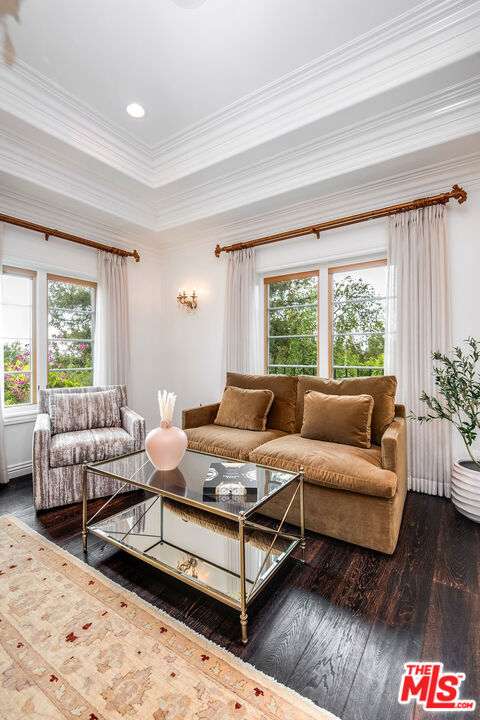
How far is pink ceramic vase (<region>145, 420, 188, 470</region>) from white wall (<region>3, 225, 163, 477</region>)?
6.76 ft

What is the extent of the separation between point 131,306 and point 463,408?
12.4 feet

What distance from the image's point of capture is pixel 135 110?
2859 millimetres

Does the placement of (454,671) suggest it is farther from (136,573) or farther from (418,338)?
(418,338)

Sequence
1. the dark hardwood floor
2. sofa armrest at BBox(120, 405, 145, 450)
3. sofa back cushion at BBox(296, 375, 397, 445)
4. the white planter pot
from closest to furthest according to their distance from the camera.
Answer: the dark hardwood floor < the white planter pot < sofa back cushion at BBox(296, 375, 397, 445) < sofa armrest at BBox(120, 405, 145, 450)

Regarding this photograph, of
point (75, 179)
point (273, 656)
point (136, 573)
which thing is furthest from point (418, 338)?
point (75, 179)

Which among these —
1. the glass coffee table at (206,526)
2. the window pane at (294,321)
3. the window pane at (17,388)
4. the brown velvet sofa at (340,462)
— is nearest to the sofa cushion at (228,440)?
the brown velvet sofa at (340,462)

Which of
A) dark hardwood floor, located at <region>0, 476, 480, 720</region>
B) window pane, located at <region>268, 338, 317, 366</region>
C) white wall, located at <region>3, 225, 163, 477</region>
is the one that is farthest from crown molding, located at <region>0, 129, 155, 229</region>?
dark hardwood floor, located at <region>0, 476, 480, 720</region>

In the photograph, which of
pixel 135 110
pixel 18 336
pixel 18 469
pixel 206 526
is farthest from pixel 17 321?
pixel 206 526

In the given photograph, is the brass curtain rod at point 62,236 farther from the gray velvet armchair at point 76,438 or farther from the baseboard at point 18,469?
the baseboard at point 18,469

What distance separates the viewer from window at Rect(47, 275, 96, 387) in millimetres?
3711

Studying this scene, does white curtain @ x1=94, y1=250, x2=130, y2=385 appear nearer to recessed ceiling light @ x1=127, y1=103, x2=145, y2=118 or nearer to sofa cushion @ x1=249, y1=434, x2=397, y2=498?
recessed ceiling light @ x1=127, y1=103, x2=145, y2=118

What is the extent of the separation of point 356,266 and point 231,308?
1444mm

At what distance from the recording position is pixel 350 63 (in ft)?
7.90

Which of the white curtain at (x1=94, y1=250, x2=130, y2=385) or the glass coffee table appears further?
the white curtain at (x1=94, y1=250, x2=130, y2=385)
